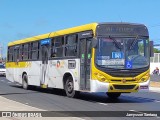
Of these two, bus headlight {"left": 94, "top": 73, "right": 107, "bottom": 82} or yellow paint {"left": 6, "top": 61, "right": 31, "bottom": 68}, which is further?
yellow paint {"left": 6, "top": 61, "right": 31, "bottom": 68}

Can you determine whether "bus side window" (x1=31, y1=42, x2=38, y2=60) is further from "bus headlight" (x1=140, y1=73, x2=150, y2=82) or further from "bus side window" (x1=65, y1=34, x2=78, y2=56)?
"bus headlight" (x1=140, y1=73, x2=150, y2=82)

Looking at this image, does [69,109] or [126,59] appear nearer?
[69,109]

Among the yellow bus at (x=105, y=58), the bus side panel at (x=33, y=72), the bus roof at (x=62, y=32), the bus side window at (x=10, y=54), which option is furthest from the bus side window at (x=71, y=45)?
the bus side window at (x=10, y=54)

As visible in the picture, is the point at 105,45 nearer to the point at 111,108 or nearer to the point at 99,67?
the point at 99,67

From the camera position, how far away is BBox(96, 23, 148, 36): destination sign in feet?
57.6

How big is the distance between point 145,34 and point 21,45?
36.8 feet

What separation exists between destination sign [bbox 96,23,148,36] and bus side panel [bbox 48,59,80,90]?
2044 millimetres

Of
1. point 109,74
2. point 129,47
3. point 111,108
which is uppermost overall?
point 129,47

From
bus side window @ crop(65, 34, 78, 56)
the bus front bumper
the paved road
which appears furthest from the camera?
bus side window @ crop(65, 34, 78, 56)

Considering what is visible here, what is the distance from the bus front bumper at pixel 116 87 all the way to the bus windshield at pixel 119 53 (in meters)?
0.70

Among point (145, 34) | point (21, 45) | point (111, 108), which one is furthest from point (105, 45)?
point (21, 45)

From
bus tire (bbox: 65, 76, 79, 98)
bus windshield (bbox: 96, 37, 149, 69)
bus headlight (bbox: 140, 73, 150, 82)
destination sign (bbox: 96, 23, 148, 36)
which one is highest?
destination sign (bbox: 96, 23, 148, 36)

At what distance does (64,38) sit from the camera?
20.5 m

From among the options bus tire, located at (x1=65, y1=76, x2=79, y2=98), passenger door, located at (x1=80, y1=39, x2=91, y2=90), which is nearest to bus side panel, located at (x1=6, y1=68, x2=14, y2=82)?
bus tire, located at (x1=65, y1=76, x2=79, y2=98)
